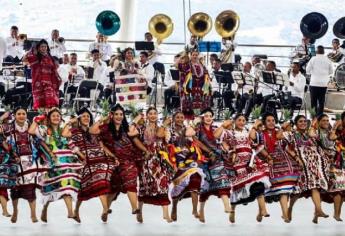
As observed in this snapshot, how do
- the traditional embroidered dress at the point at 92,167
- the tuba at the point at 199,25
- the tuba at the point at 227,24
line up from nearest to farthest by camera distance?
1. the traditional embroidered dress at the point at 92,167
2. the tuba at the point at 199,25
3. the tuba at the point at 227,24

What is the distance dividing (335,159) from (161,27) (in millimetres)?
7830

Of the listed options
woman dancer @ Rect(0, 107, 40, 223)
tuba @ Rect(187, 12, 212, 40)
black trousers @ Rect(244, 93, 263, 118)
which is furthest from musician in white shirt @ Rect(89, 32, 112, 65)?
woman dancer @ Rect(0, 107, 40, 223)

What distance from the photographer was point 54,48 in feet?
56.8

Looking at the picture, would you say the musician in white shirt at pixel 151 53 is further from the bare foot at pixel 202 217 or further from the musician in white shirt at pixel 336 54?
the bare foot at pixel 202 217

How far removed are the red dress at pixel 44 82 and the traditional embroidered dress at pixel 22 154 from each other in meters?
3.10

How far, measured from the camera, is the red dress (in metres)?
13.3

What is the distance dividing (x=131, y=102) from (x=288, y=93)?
346 cm

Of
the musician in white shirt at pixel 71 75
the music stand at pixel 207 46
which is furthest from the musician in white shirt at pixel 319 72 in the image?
the musician in white shirt at pixel 71 75

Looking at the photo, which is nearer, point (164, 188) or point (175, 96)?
point (164, 188)

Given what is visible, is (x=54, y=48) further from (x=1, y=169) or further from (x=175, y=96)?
(x=1, y=169)

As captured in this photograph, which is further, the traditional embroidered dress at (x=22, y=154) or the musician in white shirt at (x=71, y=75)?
the musician in white shirt at (x=71, y=75)

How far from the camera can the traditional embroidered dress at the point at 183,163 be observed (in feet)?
34.2

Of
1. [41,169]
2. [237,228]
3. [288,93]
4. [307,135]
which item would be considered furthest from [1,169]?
[288,93]

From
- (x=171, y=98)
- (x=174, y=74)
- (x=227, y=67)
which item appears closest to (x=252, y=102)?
(x=227, y=67)
